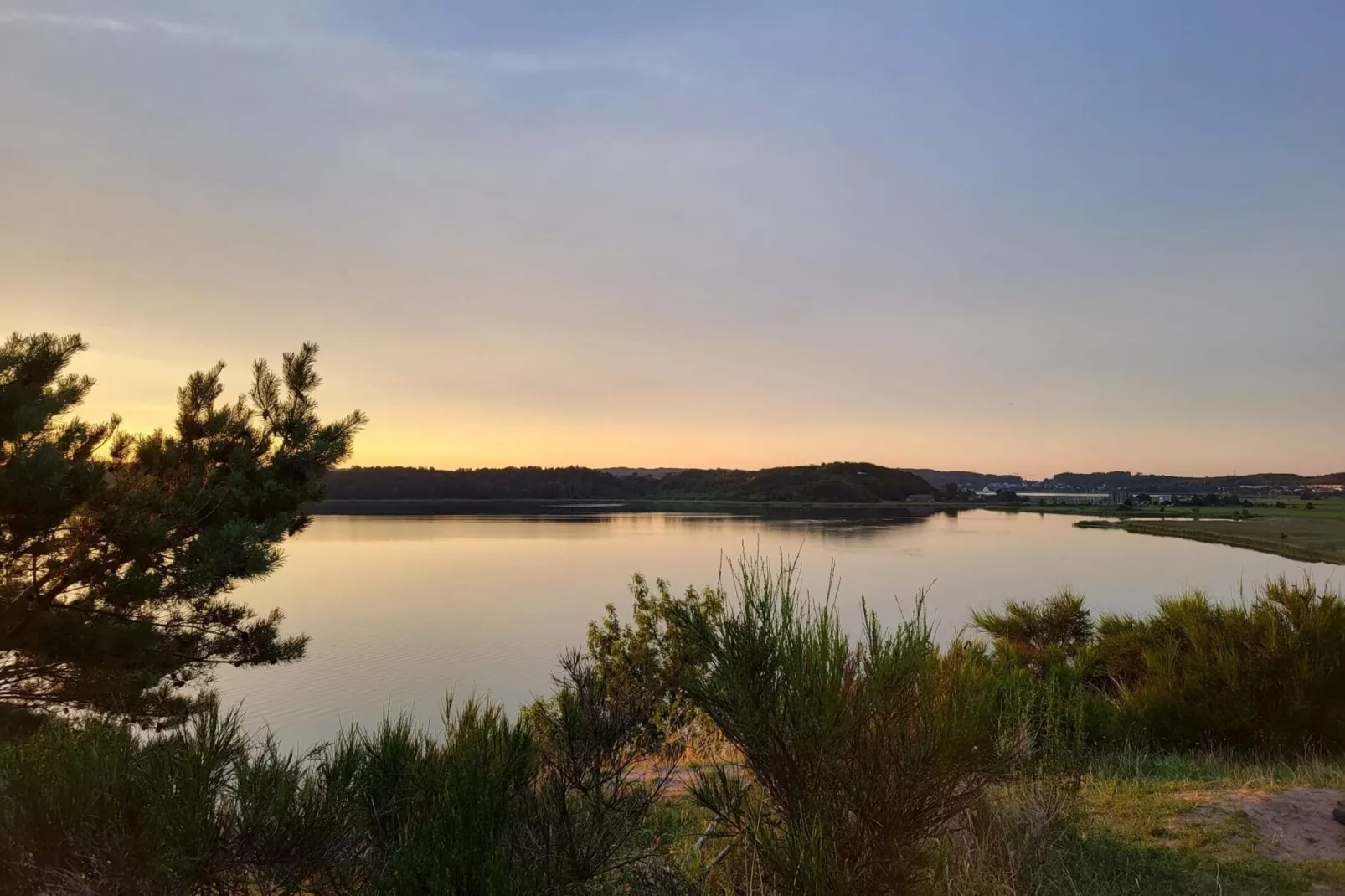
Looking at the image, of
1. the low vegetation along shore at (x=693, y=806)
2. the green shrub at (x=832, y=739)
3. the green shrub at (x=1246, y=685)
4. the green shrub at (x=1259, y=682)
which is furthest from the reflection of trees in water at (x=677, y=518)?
the green shrub at (x=832, y=739)

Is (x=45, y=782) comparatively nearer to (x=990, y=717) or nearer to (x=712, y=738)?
(x=990, y=717)

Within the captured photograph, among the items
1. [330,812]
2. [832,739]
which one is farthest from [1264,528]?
[330,812]

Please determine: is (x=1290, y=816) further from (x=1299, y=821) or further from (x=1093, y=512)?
(x=1093, y=512)

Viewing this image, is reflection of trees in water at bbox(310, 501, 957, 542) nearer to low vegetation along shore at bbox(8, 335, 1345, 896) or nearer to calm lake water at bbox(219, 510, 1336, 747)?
calm lake water at bbox(219, 510, 1336, 747)

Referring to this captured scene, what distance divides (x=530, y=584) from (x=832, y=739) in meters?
38.0

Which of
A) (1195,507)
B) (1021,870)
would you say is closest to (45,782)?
(1021,870)

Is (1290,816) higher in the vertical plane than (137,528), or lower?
lower

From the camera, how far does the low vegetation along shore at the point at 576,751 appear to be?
9.14ft

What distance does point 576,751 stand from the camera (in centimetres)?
350

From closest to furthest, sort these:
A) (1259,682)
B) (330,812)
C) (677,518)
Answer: (330,812) < (1259,682) < (677,518)

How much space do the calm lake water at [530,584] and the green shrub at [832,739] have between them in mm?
612

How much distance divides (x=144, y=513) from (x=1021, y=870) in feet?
23.5

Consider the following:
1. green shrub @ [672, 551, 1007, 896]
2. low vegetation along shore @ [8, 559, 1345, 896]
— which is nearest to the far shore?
low vegetation along shore @ [8, 559, 1345, 896]

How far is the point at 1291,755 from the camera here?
7.54m
